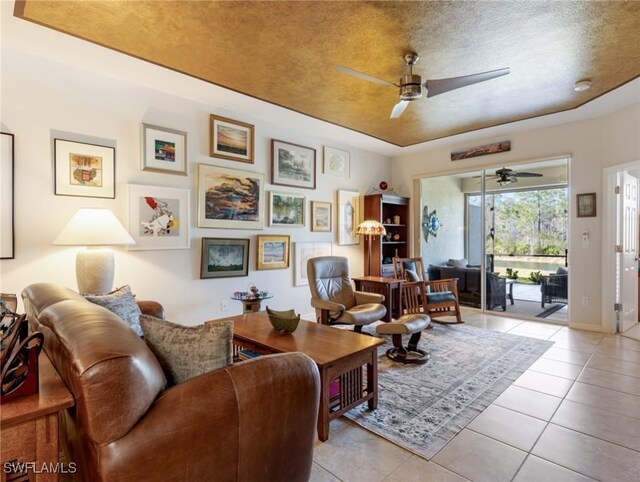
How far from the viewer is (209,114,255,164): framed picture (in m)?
4.03

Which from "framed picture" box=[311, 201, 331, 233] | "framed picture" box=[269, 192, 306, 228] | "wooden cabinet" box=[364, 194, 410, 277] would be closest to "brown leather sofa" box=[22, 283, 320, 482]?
"framed picture" box=[269, 192, 306, 228]

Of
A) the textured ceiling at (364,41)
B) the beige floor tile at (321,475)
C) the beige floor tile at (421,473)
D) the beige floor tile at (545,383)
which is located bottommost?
the beige floor tile at (321,475)

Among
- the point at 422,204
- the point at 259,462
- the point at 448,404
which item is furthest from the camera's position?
the point at 422,204

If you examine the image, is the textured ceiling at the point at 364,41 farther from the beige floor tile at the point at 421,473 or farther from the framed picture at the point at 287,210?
the beige floor tile at the point at 421,473

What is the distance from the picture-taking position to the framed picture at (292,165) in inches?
182

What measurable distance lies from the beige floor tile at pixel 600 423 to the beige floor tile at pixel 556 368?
2.03 feet

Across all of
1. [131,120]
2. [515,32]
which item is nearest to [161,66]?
[131,120]

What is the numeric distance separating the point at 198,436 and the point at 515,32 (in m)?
3.26

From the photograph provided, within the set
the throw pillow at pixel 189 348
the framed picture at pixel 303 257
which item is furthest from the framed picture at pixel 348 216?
the throw pillow at pixel 189 348

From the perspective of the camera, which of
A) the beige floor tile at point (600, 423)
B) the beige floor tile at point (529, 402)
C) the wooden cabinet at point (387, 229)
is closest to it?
the beige floor tile at point (600, 423)

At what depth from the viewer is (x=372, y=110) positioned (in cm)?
414

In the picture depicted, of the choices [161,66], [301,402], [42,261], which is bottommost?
[301,402]

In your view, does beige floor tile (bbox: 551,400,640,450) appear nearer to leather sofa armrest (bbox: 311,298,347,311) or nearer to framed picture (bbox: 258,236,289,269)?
leather sofa armrest (bbox: 311,298,347,311)

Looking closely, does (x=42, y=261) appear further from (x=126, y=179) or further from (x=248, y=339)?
(x=248, y=339)
